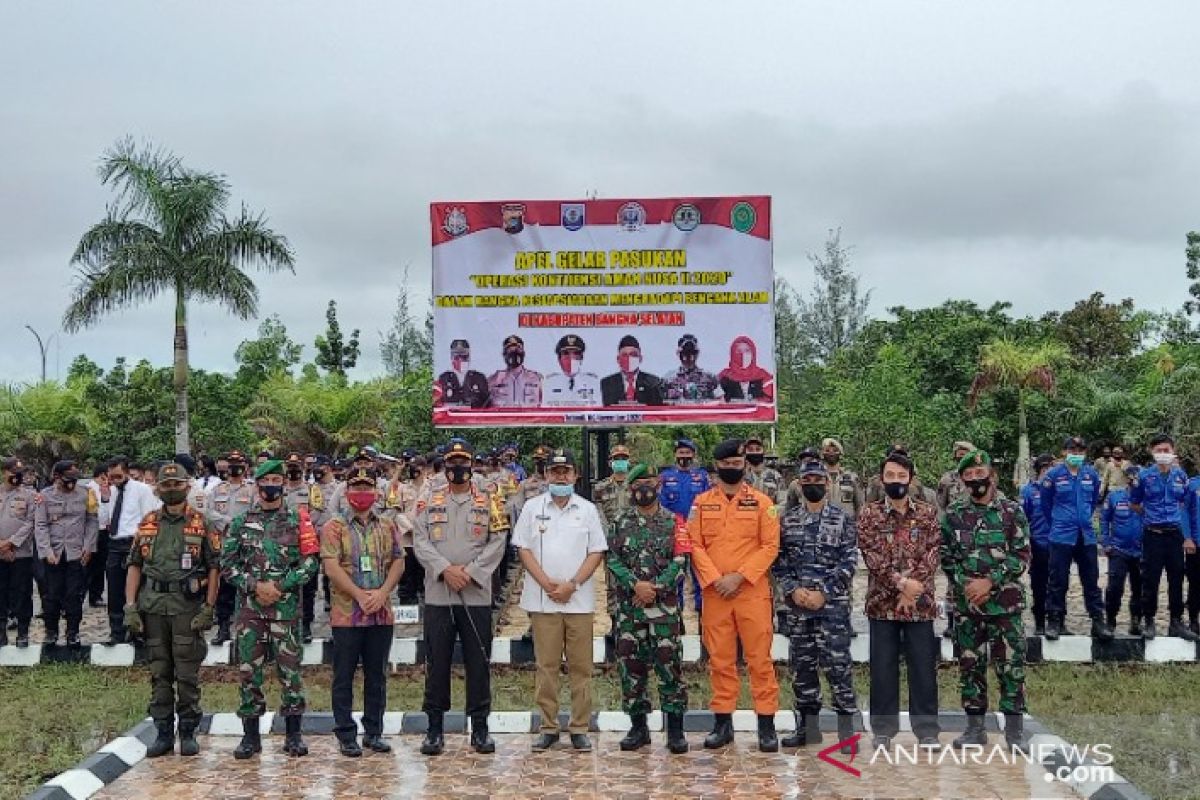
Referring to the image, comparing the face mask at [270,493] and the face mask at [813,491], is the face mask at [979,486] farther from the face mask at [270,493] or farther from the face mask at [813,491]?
the face mask at [270,493]

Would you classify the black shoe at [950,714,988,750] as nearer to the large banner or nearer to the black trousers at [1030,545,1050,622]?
the black trousers at [1030,545,1050,622]

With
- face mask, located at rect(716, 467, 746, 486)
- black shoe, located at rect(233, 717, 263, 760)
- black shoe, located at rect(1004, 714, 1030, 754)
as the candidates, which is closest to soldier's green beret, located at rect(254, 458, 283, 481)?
black shoe, located at rect(233, 717, 263, 760)

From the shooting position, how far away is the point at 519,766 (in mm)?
6324

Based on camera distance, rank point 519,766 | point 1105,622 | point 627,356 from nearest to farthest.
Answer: point 519,766, point 1105,622, point 627,356

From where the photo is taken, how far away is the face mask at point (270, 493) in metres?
6.67

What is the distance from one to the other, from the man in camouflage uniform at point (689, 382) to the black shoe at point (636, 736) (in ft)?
16.5

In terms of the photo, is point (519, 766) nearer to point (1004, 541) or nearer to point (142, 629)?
point (142, 629)

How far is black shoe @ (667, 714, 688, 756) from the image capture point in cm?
650

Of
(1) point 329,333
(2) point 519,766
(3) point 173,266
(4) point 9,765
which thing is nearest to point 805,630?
(2) point 519,766

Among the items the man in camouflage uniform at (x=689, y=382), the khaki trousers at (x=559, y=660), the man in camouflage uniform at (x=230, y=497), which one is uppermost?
the man in camouflage uniform at (x=689, y=382)

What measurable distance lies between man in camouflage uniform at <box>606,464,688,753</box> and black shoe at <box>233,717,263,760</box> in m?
2.24

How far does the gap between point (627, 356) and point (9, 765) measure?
666 centimetres

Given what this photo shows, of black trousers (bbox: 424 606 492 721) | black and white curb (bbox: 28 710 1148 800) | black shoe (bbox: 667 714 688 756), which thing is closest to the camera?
black and white curb (bbox: 28 710 1148 800)

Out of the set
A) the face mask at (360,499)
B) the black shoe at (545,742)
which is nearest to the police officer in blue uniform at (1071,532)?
the black shoe at (545,742)
